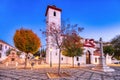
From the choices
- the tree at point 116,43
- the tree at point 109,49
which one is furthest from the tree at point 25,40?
the tree at point 109,49

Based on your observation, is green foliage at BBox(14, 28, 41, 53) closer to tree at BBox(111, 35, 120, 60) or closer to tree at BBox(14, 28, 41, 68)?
tree at BBox(14, 28, 41, 68)

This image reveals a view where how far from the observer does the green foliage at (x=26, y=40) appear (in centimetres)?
2373

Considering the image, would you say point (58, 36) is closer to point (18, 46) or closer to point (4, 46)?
point (18, 46)

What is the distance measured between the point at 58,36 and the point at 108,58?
38.9 metres

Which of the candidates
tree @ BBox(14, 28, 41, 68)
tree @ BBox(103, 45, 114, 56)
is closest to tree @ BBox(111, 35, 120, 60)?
tree @ BBox(103, 45, 114, 56)

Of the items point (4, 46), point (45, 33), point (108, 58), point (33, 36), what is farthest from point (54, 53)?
point (4, 46)

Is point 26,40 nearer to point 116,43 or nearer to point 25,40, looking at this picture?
point 25,40

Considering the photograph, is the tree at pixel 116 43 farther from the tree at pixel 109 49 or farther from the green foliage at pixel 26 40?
the green foliage at pixel 26 40

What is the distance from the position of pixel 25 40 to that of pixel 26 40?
0.64ft

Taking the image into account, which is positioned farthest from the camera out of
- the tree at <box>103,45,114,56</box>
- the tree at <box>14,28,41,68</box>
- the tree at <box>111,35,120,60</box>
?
the tree at <box>103,45,114,56</box>

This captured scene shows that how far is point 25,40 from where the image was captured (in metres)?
23.8

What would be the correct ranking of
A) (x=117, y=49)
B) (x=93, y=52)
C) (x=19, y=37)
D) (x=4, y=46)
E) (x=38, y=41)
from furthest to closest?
(x=4, y=46) → (x=93, y=52) → (x=117, y=49) → (x=38, y=41) → (x=19, y=37)

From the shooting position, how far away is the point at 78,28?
51.3 feet

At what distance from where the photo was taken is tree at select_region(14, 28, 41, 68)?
77.9ft
